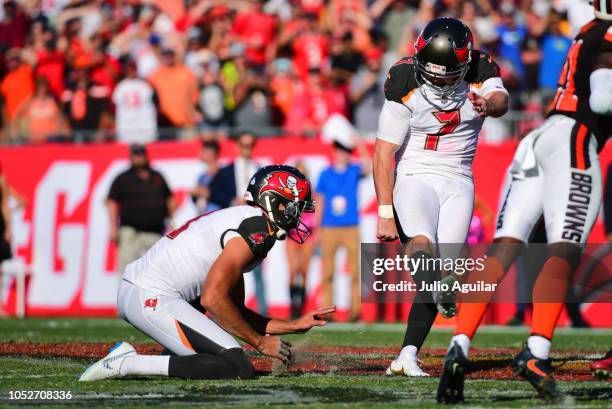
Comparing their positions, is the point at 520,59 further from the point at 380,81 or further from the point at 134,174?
the point at 134,174

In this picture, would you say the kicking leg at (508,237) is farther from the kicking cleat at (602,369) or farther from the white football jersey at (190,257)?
the white football jersey at (190,257)

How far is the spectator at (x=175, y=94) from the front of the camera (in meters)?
16.7

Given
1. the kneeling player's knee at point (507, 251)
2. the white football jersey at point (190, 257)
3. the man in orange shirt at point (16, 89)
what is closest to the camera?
the kneeling player's knee at point (507, 251)

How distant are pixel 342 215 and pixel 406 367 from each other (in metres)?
7.36

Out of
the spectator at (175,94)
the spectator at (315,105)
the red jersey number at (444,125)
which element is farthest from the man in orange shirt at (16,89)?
the red jersey number at (444,125)

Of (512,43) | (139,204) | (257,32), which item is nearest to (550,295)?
(139,204)

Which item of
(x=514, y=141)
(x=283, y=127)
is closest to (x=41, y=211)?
(x=283, y=127)

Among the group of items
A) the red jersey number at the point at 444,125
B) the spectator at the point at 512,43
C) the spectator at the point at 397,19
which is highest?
the spectator at the point at 397,19

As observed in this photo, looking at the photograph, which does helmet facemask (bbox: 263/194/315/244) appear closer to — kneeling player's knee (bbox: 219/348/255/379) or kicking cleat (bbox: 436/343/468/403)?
kneeling player's knee (bbox: 219/348/255/379)

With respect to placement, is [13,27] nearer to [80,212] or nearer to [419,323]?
[80,212]

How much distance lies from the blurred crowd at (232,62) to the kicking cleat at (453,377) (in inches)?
362

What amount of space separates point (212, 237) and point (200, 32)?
453 inches

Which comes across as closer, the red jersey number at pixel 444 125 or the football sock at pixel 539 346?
the football sock at pixel 539 346

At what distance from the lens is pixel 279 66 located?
16609 millimetres
